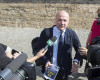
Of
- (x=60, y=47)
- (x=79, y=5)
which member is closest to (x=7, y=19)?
(x=79, y=5)

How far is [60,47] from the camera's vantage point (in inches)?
87.7

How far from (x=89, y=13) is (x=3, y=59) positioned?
448 inches

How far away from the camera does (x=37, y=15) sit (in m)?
11.9

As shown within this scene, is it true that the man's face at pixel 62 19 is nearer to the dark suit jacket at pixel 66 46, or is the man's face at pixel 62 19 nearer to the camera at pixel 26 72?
the dark suit jacket at pixel 66 46

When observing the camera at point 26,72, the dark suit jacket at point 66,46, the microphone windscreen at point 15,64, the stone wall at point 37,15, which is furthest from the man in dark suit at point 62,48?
the stone wall at point 37,15

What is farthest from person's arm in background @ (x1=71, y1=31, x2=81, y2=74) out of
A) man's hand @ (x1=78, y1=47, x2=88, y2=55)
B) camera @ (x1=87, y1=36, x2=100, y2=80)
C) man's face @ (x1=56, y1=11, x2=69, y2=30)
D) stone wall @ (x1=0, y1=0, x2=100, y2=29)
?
stone wall @ (x1=0, y1=0, x2=100, y2=29)

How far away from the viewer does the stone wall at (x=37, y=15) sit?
38.8ft

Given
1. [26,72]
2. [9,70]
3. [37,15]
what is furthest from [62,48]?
[37,15]

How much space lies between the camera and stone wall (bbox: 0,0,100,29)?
38.8ft

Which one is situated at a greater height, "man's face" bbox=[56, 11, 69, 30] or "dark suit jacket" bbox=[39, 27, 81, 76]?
"man's face" bbox=[56, 11, 69, 30]

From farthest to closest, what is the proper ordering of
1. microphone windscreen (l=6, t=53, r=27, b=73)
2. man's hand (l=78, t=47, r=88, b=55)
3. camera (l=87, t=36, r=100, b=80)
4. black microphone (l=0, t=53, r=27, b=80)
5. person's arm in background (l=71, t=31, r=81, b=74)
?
person's arm in background (l=71, t=31, r=81, b=74) → man's hand (l=78, t=47, r=88, b=55) → camera (l=87, t=36, r=100, b=80) → microphone windscreen (l=6, t=53, r=27, b=73) → black microphone (l=0, t=53, r=27, b=80)

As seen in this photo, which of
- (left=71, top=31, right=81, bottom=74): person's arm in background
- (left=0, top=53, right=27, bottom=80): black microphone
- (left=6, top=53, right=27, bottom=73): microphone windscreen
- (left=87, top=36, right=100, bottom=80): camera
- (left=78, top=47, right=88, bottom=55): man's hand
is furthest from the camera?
(left=71, top=31, right=81, bottom=74): person's arm in background

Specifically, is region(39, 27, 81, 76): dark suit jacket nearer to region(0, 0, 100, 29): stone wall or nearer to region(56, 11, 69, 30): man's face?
region(56, 11, 69, 30): man's face

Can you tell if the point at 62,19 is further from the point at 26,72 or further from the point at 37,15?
the point at 37,15
